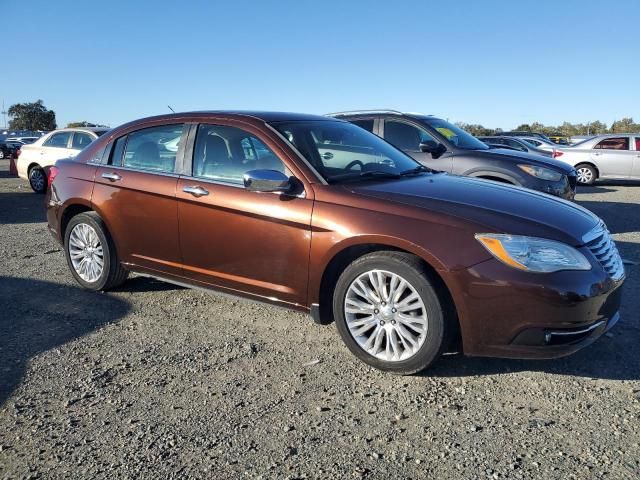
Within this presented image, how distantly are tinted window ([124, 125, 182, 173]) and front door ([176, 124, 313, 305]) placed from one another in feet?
0.85

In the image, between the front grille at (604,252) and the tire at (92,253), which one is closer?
the front grille at (604,252)

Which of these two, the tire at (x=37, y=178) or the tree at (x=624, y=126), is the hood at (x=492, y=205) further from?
the tree at (x=624, y=126)

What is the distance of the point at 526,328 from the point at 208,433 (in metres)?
1.86

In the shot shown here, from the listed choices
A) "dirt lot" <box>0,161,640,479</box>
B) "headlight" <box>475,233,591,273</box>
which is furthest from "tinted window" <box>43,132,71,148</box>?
"headlight" <box>475,233,591,273</box>

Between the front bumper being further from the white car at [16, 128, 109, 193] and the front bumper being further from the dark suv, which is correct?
the white car at [16, 128, 109, 193]

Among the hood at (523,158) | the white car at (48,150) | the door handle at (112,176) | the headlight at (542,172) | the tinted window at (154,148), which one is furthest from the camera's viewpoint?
the white car at (48,150)

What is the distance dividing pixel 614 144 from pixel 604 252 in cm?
1434

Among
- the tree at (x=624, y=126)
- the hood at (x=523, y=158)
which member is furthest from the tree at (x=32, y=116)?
the hood at (x=523, y=158)

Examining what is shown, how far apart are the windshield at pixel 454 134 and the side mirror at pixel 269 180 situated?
4.89 meters

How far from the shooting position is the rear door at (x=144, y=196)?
4590mm

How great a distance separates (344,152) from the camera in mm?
4520

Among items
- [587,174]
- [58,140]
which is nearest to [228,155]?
[58,140]

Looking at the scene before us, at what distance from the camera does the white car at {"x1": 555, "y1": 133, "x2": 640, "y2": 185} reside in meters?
15.7

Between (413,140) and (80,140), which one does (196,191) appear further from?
(80,140)
